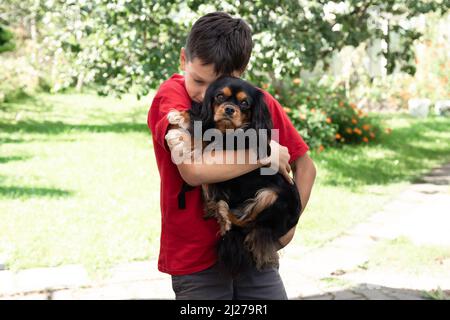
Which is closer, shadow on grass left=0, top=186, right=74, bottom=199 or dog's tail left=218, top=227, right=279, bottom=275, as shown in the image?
dog's tail left=218, top=227, right=279, bottom=275

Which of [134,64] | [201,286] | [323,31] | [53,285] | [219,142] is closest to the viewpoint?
[219,142]

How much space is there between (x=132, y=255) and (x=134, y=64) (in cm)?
496

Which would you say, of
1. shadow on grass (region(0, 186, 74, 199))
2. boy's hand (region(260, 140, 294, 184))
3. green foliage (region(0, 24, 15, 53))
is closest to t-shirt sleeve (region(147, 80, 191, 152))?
boy's hand (region(260, 140, 294, 184))

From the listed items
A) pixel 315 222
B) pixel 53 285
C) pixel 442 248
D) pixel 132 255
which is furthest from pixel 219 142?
pixel 315 222

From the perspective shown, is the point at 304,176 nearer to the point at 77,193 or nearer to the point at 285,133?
the point at 285,133

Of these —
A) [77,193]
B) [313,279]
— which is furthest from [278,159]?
[77,193]

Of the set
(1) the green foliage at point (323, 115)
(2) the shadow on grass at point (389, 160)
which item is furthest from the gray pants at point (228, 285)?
(1) the green foliage at point (323, 115)

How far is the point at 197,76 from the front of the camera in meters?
2.46

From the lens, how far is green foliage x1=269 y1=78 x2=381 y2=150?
1098 cm

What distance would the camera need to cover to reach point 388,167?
1009 cm

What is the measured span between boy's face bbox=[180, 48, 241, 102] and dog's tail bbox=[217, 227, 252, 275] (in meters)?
0.52

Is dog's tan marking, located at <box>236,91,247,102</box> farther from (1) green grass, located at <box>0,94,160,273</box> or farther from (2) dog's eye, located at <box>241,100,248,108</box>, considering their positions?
(1) green grass, located at <box>0,94,160,273</box>

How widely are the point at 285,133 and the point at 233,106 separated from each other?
46 cm
